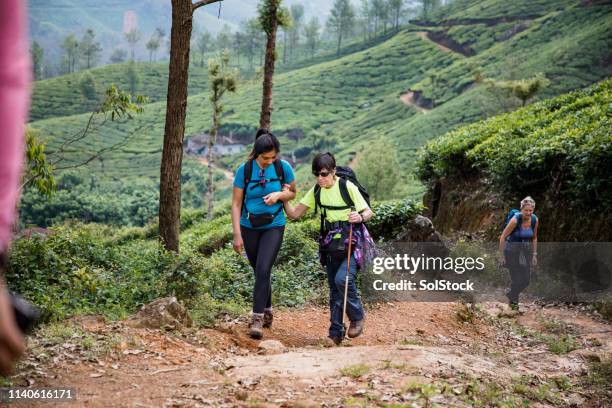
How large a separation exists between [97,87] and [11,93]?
5406 inches

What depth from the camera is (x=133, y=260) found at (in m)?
8.67

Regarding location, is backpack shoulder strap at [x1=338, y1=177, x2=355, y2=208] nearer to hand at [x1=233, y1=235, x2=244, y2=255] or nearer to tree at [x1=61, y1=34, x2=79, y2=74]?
hand at [x1=233, y1=235, x2=244, y2=255]

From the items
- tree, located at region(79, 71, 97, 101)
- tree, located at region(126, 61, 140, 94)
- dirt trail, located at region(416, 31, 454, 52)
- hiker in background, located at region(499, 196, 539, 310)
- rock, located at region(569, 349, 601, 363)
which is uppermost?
dirt trail, located at region(416, 31, 454, 52)

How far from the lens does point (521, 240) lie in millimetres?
9844

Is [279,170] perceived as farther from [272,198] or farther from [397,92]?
[397,92]

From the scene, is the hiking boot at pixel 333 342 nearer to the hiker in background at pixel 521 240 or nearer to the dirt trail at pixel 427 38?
the hiker in background at pixel 521 240

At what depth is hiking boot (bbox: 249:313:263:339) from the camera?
22.1 ft

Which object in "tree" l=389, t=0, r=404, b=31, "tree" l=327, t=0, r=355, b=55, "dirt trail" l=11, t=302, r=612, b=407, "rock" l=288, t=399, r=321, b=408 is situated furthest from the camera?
"tree" l=327, t=0, r=355, b=55

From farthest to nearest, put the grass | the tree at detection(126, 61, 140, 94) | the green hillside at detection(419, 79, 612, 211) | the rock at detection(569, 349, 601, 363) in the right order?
the tree at detection(126, 61, 140, 94) < the green hillside at detection(419, 79, 612, 211) < the rock at detection(569, 349, 601, 363) < the grass

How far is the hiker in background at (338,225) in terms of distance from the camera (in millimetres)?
6680

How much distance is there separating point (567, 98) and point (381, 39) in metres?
142

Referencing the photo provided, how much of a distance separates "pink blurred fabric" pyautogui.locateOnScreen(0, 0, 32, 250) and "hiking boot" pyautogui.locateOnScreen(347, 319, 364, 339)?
18.5 ft

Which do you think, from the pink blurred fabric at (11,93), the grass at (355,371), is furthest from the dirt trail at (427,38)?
the pink blurred fabric at (11,93)

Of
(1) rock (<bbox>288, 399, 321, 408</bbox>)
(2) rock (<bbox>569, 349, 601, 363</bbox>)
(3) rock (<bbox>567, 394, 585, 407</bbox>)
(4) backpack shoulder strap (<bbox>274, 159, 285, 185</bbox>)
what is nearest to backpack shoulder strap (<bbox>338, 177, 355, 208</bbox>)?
(4) backpack shoulder strap (<bbox>274, 159, 285, 185</bbox>)
